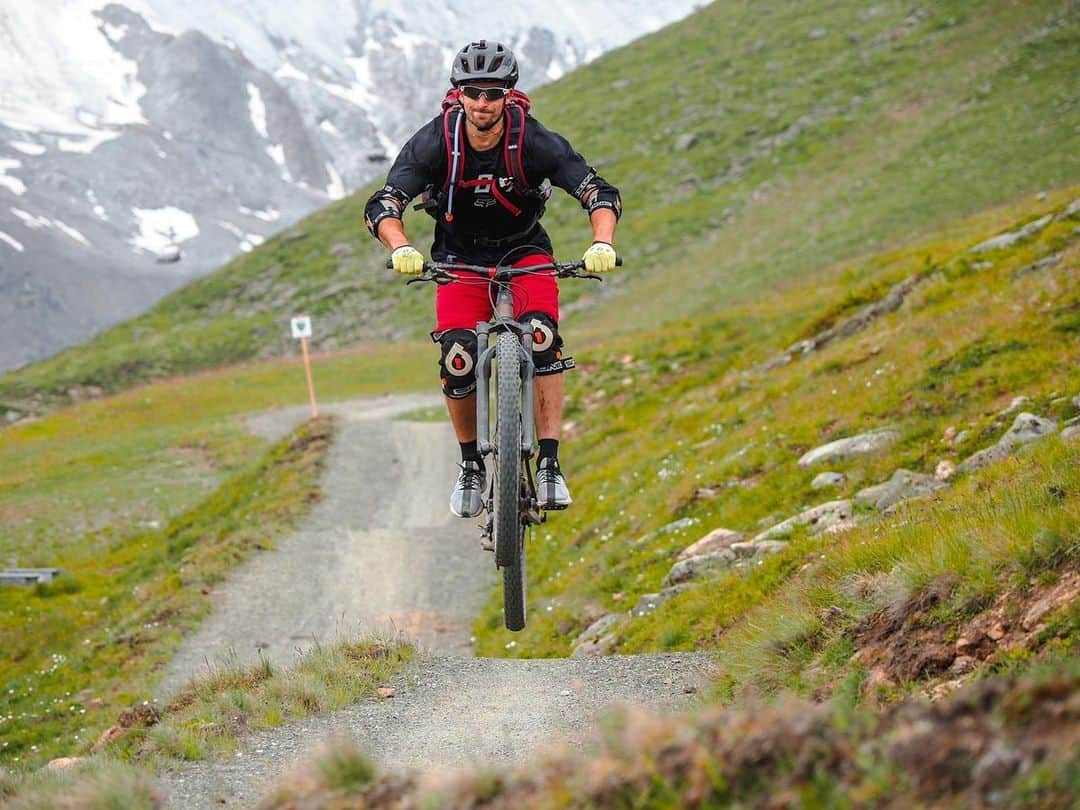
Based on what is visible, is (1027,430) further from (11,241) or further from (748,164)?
(11,241)

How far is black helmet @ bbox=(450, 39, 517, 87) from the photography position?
7175mm

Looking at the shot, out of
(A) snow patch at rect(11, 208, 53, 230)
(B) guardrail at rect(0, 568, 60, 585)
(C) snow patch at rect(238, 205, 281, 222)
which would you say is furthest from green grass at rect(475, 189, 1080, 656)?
(C) snow patch at rect(238, 205, 281, 222)

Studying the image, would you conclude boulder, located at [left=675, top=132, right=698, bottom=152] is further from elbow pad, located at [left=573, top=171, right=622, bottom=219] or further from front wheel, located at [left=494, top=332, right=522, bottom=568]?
front wheel, located at [left=494, top=332, right=522, bottom=568]

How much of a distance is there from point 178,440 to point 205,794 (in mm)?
27577

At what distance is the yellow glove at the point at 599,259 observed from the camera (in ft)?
23.5

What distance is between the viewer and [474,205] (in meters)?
7.75

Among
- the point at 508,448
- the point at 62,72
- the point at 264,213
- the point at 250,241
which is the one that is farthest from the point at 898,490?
the point at 62,72

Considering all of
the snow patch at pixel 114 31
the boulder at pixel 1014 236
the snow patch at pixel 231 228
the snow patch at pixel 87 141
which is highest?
the snow patch at pixel 114 31

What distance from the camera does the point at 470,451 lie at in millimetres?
8164

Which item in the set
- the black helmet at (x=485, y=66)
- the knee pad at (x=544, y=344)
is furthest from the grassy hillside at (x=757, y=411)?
the black helmet at (x=485, y=66)

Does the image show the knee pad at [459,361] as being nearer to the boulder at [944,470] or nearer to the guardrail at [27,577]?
the boulder at [944,470]

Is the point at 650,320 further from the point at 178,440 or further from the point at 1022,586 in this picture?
the point at 1022,586

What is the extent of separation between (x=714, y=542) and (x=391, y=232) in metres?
4.42

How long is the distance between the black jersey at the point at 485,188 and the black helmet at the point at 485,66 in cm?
38
